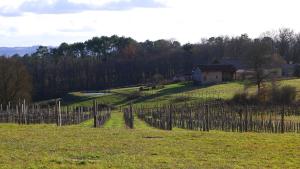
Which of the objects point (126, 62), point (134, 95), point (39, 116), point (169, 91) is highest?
point (126, 62)

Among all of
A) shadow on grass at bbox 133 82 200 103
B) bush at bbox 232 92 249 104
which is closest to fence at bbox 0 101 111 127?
bush at bbox 232 92 249 104

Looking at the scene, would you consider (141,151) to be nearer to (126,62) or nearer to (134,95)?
(134,95)

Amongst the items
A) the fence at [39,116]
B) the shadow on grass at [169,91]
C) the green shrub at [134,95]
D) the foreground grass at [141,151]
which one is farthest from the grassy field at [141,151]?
the green shrub at [134,95]

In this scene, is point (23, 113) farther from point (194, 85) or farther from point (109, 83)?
point (109, 83)

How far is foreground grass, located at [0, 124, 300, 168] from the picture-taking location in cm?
1365

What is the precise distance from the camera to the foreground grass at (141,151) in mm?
13648

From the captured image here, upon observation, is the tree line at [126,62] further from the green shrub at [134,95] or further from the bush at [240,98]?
the bush at [240,98]

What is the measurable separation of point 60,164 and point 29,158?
50.9 inches

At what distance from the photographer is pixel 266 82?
81.1 metres

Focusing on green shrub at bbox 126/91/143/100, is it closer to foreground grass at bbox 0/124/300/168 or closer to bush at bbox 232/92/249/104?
bush at bbox 232/92/249/104

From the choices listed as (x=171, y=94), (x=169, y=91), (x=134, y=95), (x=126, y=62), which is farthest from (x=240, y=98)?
(x=126, y=62)

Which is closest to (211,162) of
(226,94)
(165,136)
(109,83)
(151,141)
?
(151,141)

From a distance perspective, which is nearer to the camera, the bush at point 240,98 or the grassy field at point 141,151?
the grassy field at point 141,151

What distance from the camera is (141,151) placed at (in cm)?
1623
